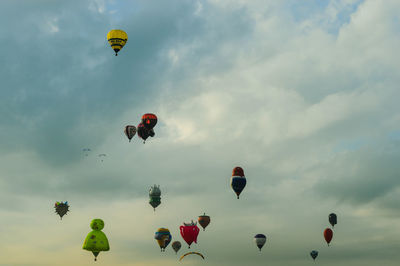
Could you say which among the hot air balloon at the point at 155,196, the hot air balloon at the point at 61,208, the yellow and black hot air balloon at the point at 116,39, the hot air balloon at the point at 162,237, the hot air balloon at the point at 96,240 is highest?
the yellow and black hot air balloon at the point at 116,39

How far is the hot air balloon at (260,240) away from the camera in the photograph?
11025 centimetres

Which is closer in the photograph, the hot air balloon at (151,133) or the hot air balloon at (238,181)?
the hot air balloon at (151,133)

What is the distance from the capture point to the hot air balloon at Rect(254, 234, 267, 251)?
110m

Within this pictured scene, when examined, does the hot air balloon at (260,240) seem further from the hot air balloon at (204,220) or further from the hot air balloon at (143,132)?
the hot air balloon at (143,132)

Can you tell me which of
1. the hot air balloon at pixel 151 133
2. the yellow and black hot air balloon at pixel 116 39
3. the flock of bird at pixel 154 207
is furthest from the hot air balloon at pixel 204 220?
the yellow and black hot air balloon at pixel 116 39

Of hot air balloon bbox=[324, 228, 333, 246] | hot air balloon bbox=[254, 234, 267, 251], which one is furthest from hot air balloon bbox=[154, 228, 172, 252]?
hot air balloon bbox=[324, 228, 333, 246]

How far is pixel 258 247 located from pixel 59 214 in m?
36.0

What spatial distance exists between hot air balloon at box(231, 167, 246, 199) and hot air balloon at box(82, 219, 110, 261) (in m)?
23.7

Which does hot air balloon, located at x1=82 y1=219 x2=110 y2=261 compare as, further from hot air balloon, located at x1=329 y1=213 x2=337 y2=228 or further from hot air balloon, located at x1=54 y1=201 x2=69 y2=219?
hot air balloon, located at x1=329 y1=213 x2=337 y2=228

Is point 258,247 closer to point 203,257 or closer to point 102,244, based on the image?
point 203,257

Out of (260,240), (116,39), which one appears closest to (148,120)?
(116,39)

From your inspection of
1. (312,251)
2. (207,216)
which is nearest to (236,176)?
(207,216)

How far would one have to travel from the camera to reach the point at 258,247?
11038cm

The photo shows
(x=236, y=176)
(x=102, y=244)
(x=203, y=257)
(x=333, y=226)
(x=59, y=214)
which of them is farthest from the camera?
(x=333, y=226)
